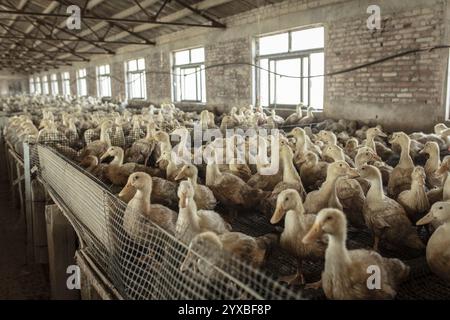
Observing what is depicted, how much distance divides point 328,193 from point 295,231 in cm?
96

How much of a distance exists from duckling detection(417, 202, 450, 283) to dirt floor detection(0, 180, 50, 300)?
5573mm

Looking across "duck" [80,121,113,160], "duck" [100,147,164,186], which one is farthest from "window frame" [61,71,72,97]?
"duck" [100,147,164,186]

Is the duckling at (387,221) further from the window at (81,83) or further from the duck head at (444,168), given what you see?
the window at (81,83)

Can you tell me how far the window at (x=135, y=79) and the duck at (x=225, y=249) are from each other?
21287 millimetres

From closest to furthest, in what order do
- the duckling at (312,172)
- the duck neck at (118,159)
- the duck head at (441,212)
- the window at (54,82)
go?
the duck head at (441,212) < the duckling at (312,172) < the duck neck at (118,159) < the window at (54,82)

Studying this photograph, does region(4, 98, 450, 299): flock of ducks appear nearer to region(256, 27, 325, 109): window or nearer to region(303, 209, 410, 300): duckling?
region(303, 209, 410, 300): duckling

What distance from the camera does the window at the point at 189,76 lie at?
60.8 feet

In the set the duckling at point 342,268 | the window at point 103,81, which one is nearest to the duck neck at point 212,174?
the duckling at point 342,268

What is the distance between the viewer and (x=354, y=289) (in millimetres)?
2953

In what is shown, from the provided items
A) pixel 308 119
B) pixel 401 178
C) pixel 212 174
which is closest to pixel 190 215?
pixel 212 174

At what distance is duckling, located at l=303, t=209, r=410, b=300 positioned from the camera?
2.95m

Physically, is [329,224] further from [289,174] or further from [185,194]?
[289,174]

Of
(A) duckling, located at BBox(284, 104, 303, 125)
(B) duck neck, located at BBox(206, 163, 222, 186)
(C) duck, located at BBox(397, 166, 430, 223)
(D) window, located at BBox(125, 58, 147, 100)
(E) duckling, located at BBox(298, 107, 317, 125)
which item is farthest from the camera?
(D) window, located at BBox(125, 58, 147, 100)

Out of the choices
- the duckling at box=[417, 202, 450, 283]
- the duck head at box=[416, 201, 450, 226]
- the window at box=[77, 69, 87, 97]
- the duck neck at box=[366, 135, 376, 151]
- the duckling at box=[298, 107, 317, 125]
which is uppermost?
the window at box=[77, 69, 87, 97]
